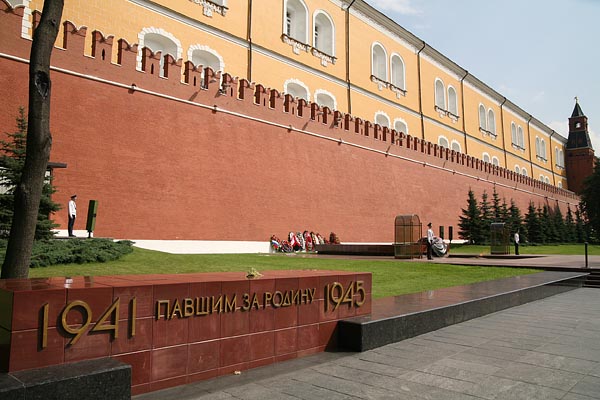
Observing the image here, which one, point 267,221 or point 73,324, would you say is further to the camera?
point 267,221

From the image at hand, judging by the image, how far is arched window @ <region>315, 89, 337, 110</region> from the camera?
22.1m

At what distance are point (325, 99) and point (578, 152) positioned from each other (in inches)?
1759

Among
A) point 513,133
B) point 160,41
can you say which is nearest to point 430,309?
point 160,41

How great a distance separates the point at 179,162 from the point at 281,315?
399 inches

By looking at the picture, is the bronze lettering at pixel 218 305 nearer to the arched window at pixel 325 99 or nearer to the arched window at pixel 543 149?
the arched window at pixel 325 99

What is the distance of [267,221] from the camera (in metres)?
15.6

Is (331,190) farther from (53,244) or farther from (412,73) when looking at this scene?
(412,73)

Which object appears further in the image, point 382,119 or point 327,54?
point 382,119

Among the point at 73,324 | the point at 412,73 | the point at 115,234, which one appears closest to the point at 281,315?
the point at 73,324

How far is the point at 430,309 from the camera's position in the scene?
506 cm

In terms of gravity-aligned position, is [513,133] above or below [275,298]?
above

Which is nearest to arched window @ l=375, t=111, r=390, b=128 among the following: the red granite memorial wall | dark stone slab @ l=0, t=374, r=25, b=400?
the red granite memorial wall

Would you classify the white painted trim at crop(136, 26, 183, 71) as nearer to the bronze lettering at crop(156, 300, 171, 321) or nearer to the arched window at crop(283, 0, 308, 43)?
the arched window at crop(283, 0, 308, 43)

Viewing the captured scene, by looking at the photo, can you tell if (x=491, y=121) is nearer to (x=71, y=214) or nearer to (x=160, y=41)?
(x=160, y=41)
